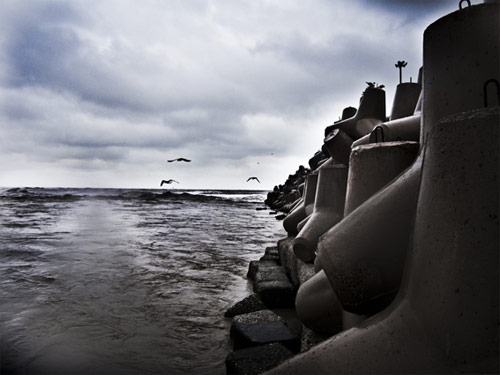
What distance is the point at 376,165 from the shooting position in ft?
5.75

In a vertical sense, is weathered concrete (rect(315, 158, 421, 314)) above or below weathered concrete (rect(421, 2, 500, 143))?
below

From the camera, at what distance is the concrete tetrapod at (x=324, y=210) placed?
306 cm

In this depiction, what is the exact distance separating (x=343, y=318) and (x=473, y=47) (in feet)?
4.35

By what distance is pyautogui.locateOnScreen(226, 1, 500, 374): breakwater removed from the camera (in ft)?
3.02

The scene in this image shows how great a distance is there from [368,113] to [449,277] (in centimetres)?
308

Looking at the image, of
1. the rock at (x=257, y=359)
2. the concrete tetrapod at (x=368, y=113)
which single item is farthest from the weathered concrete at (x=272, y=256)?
the rock at (x=257, y=359)

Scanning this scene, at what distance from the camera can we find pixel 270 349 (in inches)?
72.2

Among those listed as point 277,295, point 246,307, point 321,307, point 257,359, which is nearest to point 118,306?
point 246,307

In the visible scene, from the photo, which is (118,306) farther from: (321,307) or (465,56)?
(465,56)

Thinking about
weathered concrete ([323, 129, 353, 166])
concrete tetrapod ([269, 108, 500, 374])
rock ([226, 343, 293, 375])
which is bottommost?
rock ([226, 343, 293, 375])

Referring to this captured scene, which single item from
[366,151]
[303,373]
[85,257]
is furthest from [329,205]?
[85,257]

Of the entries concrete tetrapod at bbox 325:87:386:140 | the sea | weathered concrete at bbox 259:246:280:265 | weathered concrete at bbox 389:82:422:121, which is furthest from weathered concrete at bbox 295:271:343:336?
weathered concrete at bbox 259:246:280:265

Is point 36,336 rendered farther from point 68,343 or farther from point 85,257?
point 85,257

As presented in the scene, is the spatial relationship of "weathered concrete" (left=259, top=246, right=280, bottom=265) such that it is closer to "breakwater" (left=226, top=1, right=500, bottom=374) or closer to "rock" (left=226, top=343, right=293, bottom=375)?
"breakwater" (left=226, top=1, right=500, bottom=374)
